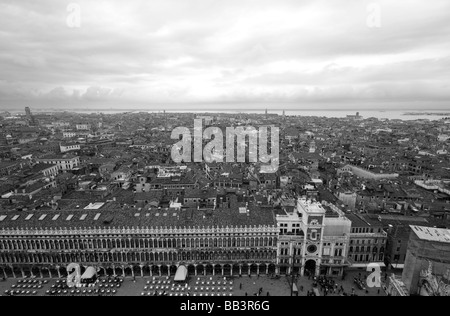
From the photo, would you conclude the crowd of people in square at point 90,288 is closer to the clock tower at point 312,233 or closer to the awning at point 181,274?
the awning at point 181,274

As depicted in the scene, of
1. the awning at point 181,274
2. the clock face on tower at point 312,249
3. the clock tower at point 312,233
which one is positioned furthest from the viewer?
the clock face on tower at point 312,249

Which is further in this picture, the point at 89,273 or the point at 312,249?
the point at 312,249

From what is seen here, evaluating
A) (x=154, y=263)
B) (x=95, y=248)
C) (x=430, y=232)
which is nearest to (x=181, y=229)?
(x=154, y=263)

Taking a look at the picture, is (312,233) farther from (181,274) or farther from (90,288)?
(90,288)

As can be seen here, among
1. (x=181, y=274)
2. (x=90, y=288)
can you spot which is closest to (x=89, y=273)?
(x=90, y=288)

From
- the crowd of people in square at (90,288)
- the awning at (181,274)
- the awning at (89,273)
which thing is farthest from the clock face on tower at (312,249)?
the awning at (89,273)
